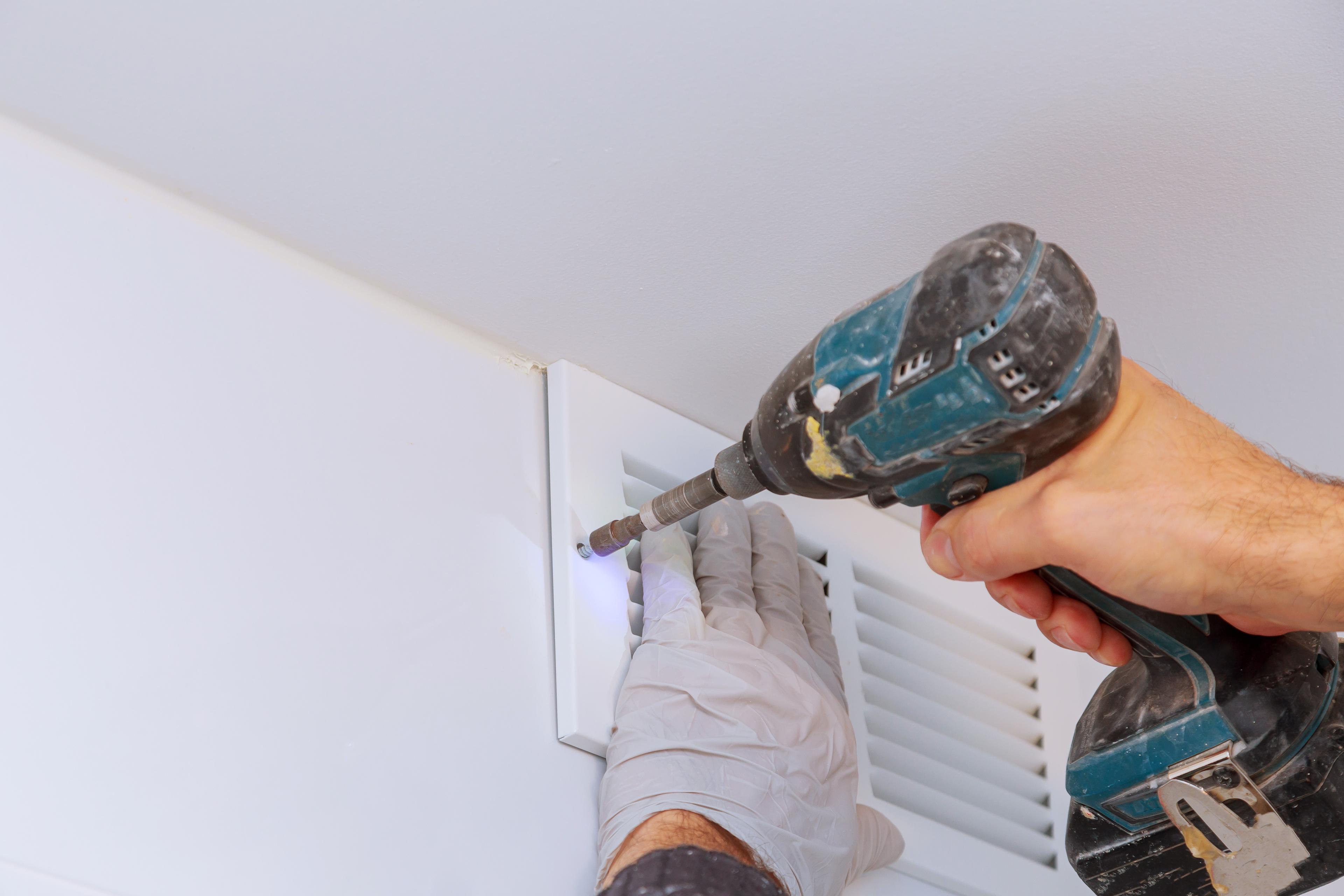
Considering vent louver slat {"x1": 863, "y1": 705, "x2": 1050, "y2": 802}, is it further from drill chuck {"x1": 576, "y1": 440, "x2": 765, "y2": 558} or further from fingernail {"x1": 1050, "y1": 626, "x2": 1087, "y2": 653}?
drill chuck {"x1": 576, "y1": 440, "x2": 765, "y2": 558}

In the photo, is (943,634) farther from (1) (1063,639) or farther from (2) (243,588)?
(2) (243,588)

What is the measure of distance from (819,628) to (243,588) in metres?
0.76

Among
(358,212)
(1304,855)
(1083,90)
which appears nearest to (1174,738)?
(1304,855)

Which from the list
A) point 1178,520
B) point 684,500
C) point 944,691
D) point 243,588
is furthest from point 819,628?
point 243,588

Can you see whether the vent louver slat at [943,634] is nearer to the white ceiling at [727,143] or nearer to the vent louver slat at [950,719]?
the vent louver slat at [950,719]

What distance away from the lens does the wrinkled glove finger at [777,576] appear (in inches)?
50.3

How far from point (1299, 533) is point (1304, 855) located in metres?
0.34

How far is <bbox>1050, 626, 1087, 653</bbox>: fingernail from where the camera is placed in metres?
1.12

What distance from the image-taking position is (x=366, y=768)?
3.04ft

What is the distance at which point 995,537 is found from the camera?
36.0 inches

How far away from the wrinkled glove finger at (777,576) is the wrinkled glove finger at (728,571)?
1 cm

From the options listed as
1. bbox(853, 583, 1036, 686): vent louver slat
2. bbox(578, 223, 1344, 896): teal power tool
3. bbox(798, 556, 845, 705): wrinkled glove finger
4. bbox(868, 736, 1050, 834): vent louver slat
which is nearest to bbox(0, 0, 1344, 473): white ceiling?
bbox(578, 223, 1344, 896): teal power tool

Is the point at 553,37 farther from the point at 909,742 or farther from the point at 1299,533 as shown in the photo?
the point at 909,742

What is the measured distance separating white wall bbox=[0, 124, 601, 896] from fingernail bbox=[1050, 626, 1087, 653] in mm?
552
